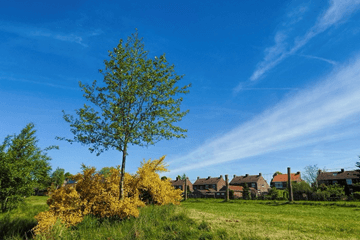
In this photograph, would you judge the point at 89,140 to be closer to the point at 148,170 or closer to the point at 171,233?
the point at 148,170

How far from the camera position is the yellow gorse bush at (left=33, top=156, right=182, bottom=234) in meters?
9.80

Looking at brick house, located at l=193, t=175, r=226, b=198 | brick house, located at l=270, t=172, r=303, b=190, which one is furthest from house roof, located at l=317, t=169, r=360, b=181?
brick house, located at l=193, t=175, r=226, b=198

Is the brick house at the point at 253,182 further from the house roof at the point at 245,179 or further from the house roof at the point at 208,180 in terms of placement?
the house roof at the point at 208,180

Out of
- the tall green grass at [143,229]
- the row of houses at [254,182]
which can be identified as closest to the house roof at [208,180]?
the row of houses at [254,182]

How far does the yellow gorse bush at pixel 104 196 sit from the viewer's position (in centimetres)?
980

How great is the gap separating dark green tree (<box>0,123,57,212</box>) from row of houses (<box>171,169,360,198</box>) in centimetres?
4551

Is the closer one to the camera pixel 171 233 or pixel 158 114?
pixel 171 233

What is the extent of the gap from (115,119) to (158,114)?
243cm

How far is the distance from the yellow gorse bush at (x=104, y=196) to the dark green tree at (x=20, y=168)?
7.01 m

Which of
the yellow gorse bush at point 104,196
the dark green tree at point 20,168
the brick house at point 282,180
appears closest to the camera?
the yellow gorse bush at point 104,196

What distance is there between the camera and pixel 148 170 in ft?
42.9

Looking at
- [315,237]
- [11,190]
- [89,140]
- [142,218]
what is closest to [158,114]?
[89,140]

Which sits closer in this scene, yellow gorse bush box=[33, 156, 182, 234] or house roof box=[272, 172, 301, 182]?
yellow gorse bush box=[33, 156, 182, 234]

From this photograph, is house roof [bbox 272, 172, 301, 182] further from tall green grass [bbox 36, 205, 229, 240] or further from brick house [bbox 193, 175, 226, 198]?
tall green grass [bbox 36, 205, 229, 240]
